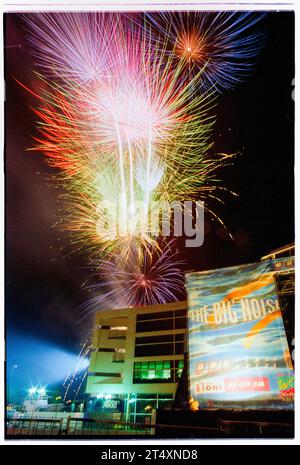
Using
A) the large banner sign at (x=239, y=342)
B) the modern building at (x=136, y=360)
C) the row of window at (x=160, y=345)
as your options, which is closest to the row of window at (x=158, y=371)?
the modern building at (x=136, y=360)

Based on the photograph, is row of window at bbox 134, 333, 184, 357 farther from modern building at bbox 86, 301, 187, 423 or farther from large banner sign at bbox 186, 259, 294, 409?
large banner sign at bbox 186, 259, 294, 409

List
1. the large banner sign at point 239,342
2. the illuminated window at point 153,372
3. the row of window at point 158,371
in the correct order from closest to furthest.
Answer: the large banner sign at point 239,342 → the row of window at point 158,371 → the illuminated window at point 153,372

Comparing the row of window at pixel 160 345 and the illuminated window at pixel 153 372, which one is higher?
the row of window at pixel 160 345

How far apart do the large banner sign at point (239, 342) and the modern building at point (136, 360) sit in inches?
580

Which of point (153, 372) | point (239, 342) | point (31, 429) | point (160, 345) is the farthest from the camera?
point (160, 345)

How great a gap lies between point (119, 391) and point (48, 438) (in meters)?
20.9

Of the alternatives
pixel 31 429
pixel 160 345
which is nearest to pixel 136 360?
pixel 160 345

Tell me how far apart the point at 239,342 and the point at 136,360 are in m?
17.2

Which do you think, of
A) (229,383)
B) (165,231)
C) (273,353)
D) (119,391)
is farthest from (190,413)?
(119,391)

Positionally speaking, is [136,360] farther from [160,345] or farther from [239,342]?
[239,342]

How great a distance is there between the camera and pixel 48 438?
3.01 meters

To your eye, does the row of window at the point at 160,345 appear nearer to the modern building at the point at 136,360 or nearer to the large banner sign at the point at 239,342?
the modern building at the point at 136,360

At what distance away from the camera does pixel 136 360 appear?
2230cm

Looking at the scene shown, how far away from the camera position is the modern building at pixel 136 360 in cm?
2109
